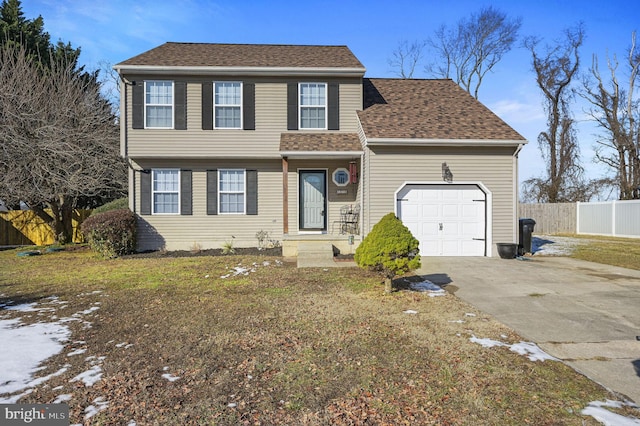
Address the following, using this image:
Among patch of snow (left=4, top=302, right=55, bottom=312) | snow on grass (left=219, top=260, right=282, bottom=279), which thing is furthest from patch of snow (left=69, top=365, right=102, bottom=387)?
snow on grass (left=219, top=260, right=282, bottom=279)

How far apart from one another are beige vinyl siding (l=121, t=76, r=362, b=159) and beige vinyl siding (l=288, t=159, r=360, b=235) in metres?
0.93

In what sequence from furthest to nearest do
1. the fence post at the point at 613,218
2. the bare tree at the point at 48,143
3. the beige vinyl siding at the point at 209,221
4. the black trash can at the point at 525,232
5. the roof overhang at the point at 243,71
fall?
1. the fence post at the point at 613,218
2. the bare tree at the point at 48,143
3. the beige vinyl siding at the point at 209,221
4. the roof overhang at the point at 243,71
5. the black trash can at the point at 525,232

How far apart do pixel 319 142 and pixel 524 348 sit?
884 centimetres

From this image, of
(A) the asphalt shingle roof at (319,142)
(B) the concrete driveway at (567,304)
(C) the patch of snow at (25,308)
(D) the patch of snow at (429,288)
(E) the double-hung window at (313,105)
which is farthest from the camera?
(E) the double-hung window at (313,105)

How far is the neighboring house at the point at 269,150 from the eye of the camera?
37.3ft

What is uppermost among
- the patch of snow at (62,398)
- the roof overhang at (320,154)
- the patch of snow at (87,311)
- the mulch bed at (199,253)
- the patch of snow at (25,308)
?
the roof overhang at (320,154)

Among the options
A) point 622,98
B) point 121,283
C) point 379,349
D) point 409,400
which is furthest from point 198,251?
point 622,98

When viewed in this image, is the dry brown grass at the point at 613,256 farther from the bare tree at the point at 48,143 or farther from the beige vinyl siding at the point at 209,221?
the bare tree at the point at 48,143

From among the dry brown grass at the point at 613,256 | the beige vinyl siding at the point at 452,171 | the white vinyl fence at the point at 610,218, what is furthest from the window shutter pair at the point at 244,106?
the white vinyl fence at the point at 610,218

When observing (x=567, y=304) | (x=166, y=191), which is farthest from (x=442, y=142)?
(x=166, y=191)

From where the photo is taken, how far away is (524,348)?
4.35 metres

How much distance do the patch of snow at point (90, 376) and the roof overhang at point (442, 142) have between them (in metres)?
8.63

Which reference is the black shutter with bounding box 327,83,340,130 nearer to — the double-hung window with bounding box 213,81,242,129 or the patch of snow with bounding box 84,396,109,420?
the double-hung window with bounding box 213,81,242,129

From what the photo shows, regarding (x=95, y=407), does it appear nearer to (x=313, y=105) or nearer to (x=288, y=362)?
(x=288, y=362)
